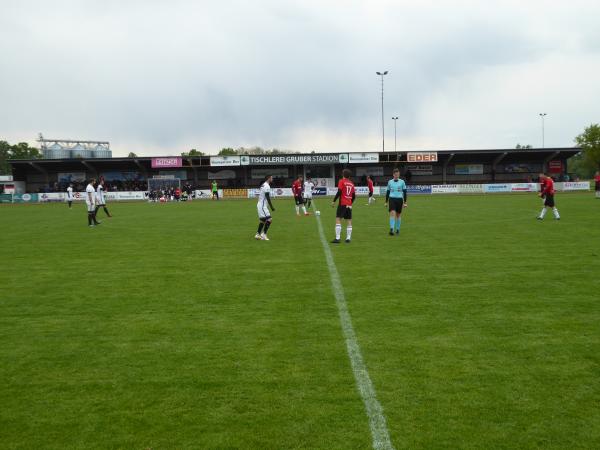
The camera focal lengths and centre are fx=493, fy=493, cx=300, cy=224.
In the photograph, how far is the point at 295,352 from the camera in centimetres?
533

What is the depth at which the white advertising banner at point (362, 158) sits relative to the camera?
2242 inches

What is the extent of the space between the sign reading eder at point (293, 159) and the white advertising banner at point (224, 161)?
2.31 feet

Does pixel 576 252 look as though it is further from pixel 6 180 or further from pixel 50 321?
A: pixel 6 180

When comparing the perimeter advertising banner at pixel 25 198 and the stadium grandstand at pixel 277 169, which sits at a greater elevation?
the stadium grandstand at pixel 277 169

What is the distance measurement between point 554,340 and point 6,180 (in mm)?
80069

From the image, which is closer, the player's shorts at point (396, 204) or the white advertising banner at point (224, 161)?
the player's shorts at point (396, 204)

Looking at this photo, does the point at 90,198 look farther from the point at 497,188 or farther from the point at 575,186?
the point at 575,186

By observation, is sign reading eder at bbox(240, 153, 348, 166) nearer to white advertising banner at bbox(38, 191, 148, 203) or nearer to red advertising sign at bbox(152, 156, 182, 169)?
red advertising sign at bbox(152, 156, 182, 169)

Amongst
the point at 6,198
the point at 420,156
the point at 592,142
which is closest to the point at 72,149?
the point at 6,198

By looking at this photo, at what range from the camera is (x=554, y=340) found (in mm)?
5555

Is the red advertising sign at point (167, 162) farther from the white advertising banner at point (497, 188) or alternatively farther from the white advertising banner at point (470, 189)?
the white advertising banner at point (497, 188)

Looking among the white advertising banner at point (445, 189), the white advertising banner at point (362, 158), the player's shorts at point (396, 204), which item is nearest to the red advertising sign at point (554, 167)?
the white advertising banner at point (445, 189)

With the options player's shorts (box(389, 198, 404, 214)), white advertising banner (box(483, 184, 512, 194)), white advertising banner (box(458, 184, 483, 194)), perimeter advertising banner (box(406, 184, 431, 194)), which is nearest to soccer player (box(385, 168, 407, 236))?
player's shorts (box(389, 198, 404, 214))

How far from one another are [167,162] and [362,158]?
22.8 meters
